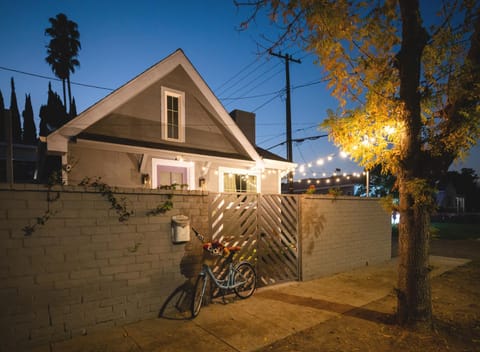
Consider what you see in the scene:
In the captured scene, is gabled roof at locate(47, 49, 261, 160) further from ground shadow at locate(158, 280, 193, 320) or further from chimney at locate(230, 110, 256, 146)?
ground shadow at locate(158, 280, 193, 320)

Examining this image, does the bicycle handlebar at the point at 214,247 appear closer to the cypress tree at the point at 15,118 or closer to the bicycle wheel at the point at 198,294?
the bicycle wheel at the point at 198,294

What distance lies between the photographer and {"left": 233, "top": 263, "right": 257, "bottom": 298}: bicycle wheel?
5402mm

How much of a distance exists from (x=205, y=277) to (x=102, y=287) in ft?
5.52

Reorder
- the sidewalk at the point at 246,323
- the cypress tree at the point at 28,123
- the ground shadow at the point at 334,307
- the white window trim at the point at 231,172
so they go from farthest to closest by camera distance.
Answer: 1. the cypress tree at the point at 28,123
2. the white window trim at the point at 231,172
3. the ground shadow at the point at 334,307
4. the sidewalk at the point at 246,323

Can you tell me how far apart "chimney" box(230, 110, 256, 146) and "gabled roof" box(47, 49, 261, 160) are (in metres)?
3.65

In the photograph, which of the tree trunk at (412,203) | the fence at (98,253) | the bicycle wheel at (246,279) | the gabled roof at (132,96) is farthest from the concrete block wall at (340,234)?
the gabled roof at (132,96)

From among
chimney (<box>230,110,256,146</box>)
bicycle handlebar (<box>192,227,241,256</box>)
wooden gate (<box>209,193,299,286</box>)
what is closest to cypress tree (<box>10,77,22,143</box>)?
chimney (<box>230,110,256,146</box>)

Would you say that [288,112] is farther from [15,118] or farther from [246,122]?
[15,118]

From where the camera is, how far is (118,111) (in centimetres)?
823

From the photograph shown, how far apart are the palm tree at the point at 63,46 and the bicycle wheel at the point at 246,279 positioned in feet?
108

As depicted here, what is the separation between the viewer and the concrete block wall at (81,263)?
3.47 meters

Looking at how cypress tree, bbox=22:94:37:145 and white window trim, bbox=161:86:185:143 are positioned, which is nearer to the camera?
white window trim, bbox=161:86:185:143

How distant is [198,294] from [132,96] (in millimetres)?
6361

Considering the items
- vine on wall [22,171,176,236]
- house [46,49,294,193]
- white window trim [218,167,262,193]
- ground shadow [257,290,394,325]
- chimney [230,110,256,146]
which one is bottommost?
ground shadow [257,290,394,325]
